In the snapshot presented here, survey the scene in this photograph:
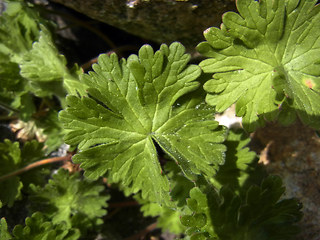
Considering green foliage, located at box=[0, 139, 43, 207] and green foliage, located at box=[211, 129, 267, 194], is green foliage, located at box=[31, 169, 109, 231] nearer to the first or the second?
green foliage, located at box=[0, 139, 43, 207]

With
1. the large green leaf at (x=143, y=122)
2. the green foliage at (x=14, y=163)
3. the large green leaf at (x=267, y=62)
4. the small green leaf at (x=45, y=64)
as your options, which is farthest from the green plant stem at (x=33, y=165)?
the large green leaf at (x=267, y=62)

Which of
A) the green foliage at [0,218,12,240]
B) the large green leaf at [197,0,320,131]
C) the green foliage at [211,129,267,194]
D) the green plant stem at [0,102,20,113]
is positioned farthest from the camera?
the green plant stem at [0,102,20,113]

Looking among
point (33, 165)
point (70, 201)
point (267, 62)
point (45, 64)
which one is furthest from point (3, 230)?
point (267, 62)

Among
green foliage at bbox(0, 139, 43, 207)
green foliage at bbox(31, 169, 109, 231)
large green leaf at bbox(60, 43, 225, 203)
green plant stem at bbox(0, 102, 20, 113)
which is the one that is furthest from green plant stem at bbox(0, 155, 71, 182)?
large green leaf at bbox(60, 43, 225, 203)

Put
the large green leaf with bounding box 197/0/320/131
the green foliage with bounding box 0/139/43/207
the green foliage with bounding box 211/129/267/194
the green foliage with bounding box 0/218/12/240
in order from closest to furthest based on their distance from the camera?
1. the large green leaf with bounding box 197/0/320/131
2. the green foliage with bounding box 0/218/12/240
3. the green foliage with bounding box 211/129/267/194
4. the green foliage with bounding box 0/139/43/207

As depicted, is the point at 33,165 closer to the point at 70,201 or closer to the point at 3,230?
the point at 70,201

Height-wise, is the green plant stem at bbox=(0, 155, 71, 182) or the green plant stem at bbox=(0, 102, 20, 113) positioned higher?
the green plant stem at bbox=(0, 102, 20, 113)

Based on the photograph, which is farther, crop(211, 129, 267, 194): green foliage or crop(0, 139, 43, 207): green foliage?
crop(0, 139, 43, 207): green foliage
